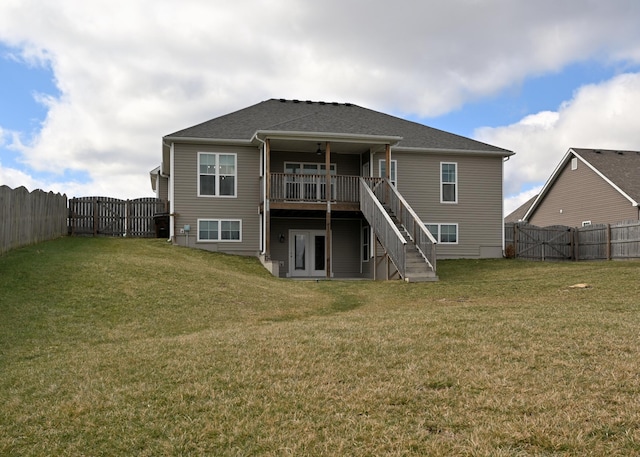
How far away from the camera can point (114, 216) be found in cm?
2472

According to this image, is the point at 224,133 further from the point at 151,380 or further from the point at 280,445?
the point at 280,445

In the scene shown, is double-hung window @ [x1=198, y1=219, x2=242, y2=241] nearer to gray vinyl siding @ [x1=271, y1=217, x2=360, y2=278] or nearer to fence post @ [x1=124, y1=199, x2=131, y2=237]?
gray vinyl siding @ [x1=271, y1=217, x2=360, y2=278]

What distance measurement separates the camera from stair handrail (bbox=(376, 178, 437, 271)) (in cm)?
1703

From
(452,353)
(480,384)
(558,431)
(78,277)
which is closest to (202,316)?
(78,277)

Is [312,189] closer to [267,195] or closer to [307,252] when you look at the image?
[267,195]

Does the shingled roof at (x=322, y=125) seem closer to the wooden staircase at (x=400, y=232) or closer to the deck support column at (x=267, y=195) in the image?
the deck support column at (x=267, y=195)

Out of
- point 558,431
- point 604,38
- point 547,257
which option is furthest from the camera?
point 547,257

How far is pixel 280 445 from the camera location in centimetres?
454

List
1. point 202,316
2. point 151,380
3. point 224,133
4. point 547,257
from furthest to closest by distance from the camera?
point 547,257
point 224,133
point 202,316
point 151,380

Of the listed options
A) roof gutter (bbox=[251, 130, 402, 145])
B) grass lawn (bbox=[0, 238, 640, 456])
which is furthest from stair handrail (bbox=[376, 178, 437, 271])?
grass lawn (bbox=[0, 238, 640, 456])

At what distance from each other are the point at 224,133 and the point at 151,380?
16.3m

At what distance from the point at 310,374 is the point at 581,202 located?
27918 mm

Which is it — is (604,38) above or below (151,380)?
above

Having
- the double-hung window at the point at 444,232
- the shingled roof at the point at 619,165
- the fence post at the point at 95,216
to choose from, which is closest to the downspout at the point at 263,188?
the double-hung window at the point at 444,232
